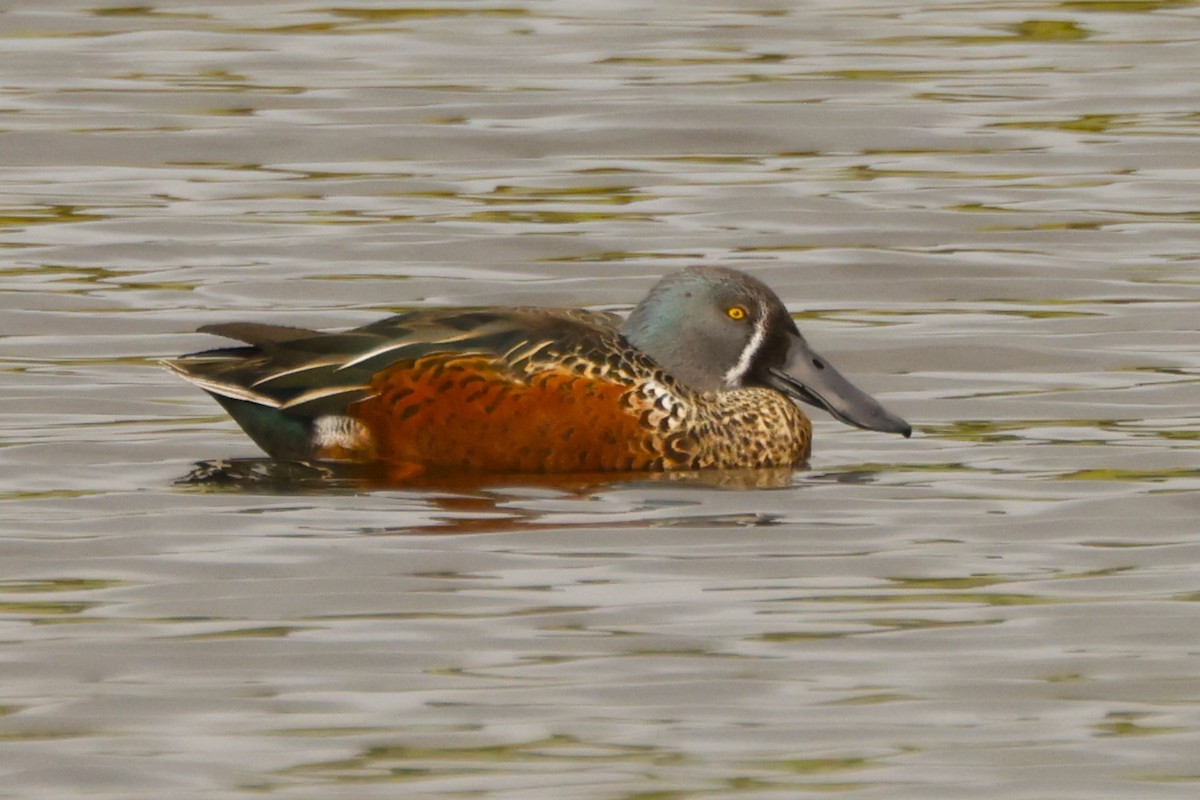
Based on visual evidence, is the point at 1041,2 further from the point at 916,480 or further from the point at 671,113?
the point at 916,480

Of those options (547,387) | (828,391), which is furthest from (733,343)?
(547,387)

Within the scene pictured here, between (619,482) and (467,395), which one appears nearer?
(619,482)

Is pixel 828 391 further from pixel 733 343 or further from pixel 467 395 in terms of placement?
pixel 467 395

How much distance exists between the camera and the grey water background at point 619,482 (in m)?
7.21

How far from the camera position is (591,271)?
14789 mm

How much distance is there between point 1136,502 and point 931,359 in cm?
293

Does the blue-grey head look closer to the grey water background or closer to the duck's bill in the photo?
the duck's bill

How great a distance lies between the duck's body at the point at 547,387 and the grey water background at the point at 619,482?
0.92 feet

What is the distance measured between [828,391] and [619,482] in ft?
3.44

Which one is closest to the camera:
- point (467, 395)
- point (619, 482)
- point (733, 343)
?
point (619, 482)

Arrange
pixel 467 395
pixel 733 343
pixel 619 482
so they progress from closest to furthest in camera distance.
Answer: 1. pixel 619 482
2. pixel 467 395
3. pixel 733 343

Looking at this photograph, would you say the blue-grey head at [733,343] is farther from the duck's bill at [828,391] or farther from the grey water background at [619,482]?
the grey water background at [619,482]

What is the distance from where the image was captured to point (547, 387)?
34.1ft

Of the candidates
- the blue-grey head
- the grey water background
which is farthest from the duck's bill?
the grey water background
